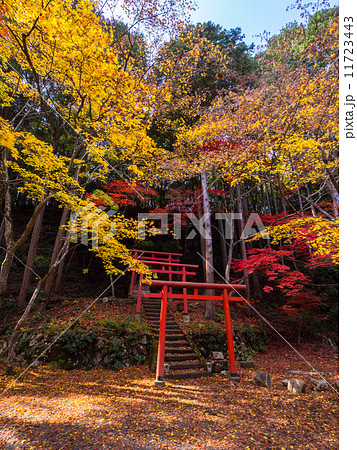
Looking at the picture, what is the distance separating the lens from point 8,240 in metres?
4.84

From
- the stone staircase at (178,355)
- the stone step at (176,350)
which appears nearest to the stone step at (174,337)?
the stone staircase at (178,355)

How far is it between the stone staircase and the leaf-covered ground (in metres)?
0.38

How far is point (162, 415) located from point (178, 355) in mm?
2940

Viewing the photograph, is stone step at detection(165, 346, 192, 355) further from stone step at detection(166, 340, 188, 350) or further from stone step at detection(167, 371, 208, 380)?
stone step at detection(167, 371, 208, 380)

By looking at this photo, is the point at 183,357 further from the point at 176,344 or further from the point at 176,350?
the point at 176,344

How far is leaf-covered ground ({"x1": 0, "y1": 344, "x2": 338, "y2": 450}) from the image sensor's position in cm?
257

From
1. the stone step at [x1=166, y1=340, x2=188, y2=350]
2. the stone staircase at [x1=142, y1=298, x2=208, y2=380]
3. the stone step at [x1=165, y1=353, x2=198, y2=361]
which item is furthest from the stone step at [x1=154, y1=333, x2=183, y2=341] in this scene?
the stone step at [x1=165, y1=353, x2=198, y2=361]

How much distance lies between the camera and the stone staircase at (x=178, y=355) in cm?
527

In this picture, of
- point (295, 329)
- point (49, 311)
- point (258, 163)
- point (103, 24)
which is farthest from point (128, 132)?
point (295, 329)

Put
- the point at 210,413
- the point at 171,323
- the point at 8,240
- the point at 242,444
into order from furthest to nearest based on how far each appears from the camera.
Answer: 1. the point at 171,323
2. the point at 8,240
3. the point at 210,413
4. the point at 242,444

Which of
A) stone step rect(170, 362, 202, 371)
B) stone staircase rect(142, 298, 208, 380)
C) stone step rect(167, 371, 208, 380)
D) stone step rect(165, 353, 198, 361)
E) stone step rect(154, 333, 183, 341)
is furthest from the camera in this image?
stone step rect(154, 333, 183, 341)

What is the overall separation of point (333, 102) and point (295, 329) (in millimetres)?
9072

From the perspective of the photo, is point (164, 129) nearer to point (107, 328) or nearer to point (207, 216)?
point (207, 216)

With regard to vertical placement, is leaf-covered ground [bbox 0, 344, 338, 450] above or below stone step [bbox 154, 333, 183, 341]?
below
